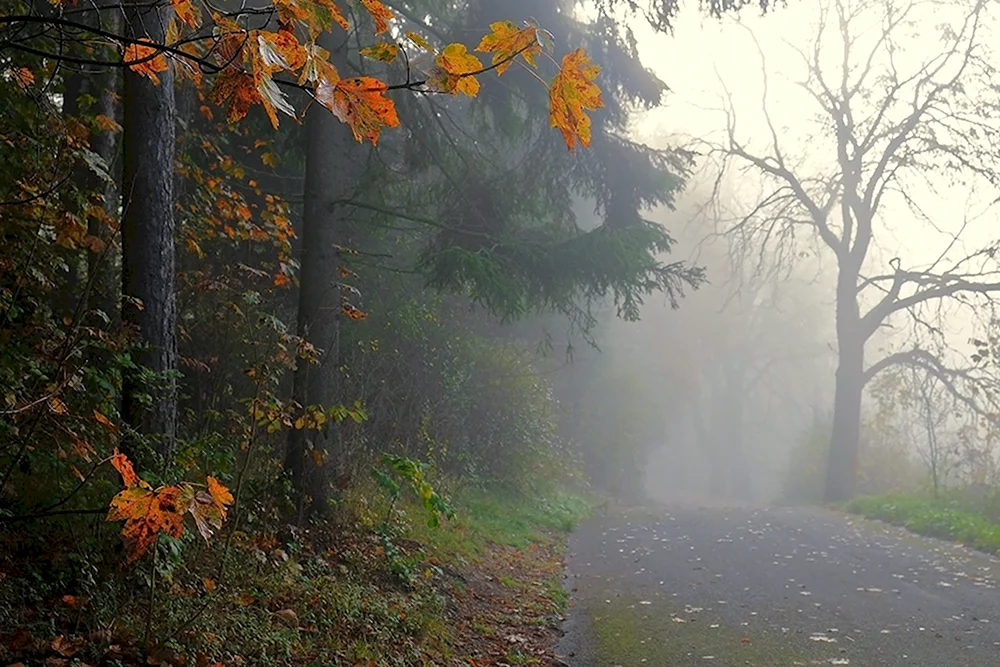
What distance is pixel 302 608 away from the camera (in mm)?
5797

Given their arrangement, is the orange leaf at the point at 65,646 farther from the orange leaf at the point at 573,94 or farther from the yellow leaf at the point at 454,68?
the orange leaf at the point at 573,94

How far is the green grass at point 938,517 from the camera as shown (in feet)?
39.0

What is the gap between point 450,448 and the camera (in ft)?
54.5

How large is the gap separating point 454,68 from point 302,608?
422 cm

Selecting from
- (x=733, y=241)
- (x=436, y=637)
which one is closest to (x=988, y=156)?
(x=733, y=241)

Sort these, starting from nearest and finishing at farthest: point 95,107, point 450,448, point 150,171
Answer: point 150,171 < point 95,107 < point 450,448

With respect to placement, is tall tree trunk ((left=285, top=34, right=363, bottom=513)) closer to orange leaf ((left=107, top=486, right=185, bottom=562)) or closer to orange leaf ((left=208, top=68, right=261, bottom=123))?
orange leaf ((left=107, top=486, right=185, bottom=562))

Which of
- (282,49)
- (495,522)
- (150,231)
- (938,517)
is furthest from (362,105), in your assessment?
(938,517)

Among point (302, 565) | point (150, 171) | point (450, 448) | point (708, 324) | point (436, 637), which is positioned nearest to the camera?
point (150, 171)

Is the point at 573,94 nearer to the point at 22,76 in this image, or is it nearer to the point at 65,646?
the point at 65,646

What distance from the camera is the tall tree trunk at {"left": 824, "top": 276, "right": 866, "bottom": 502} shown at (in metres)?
22.5

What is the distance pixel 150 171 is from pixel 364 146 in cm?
815

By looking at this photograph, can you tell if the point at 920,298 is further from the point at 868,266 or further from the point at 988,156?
the point at 868,266

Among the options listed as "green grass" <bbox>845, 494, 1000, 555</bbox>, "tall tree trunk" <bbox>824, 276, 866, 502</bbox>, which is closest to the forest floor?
"green grass" <bbox>845, 494, 1000, 555</bbox>
